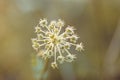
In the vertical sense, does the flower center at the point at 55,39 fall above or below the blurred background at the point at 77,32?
below

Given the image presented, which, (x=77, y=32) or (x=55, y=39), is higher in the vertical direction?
(x=77, y=32)

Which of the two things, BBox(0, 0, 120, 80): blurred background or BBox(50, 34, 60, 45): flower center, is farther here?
BBox(0, 0, 120, 80): blurred background

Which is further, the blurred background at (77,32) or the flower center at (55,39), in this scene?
the blurred background at (77,32)

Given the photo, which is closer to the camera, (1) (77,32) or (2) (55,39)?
(2) (55,39)

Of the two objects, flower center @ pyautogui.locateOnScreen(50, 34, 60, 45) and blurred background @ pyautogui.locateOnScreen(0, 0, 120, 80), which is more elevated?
blurred background @ pyautogui.locateOnScreen(0, 0, 120, 80)
